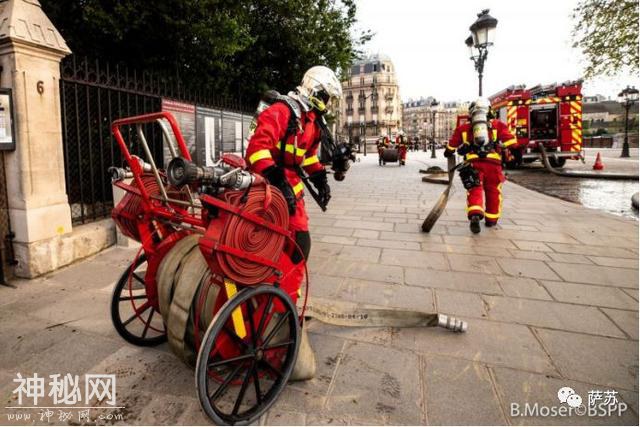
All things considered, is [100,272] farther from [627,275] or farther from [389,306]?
[627,275]

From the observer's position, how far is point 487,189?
6160 mm

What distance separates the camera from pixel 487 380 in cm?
228

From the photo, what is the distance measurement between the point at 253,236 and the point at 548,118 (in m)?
18.2

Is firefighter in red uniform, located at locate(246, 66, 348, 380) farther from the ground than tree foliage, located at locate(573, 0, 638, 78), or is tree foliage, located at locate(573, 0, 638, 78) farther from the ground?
tree foliage, located at locate(573, 0, 638, 78)

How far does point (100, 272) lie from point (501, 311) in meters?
4.00

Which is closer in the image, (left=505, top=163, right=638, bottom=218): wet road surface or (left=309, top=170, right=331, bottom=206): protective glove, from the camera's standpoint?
(left=309, top=170, right=331, bottom=206): protective glove

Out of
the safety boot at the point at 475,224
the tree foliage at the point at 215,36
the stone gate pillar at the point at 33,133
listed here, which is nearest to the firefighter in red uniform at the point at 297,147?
the stone gate pillar at the point at 33,133

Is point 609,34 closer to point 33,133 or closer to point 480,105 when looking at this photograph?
point 480,105

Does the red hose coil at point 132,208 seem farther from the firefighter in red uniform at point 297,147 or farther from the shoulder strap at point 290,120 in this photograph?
the shoulder strap at point 290,120

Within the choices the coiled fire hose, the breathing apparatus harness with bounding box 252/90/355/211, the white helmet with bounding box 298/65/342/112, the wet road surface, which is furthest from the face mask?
the coiled fire hose

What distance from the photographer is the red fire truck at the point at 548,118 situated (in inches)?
626
